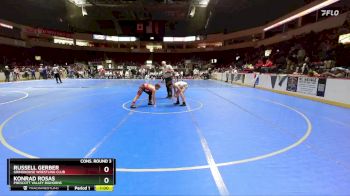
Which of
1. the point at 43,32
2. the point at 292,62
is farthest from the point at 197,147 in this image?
the point at 43,32

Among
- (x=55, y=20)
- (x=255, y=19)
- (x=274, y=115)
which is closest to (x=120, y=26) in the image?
(x=55, y=20)

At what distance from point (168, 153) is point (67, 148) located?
208 cm

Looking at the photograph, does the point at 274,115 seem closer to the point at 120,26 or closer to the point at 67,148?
the point at 67,148

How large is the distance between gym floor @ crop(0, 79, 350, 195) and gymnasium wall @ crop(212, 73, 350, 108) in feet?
7.75

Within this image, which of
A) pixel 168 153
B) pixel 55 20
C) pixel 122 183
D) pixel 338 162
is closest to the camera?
pixel 122 183

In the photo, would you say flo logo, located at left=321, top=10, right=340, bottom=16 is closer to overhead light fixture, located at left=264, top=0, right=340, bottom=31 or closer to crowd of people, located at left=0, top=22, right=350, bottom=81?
overhead light fixture, located at left=264, top=0, right=340, bottom=31

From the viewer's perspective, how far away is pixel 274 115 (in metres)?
8.45

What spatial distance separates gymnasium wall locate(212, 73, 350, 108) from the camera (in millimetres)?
10662

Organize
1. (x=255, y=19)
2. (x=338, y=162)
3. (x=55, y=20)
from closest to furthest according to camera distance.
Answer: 1. (x=338, y=162)
2. (x=255, y=19)
3. (x=55, y=20)

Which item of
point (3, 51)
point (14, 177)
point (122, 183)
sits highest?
point (3, 51)
